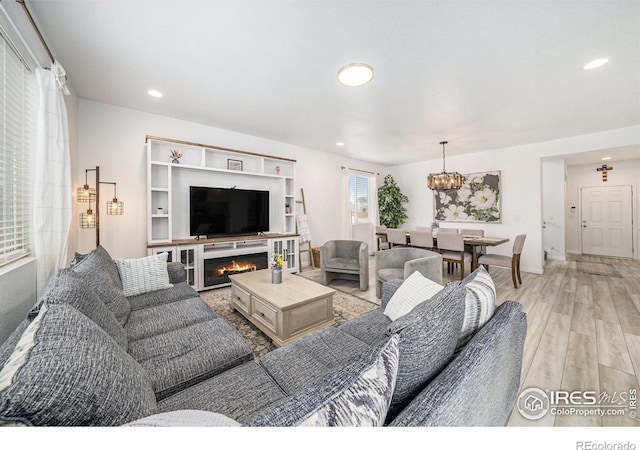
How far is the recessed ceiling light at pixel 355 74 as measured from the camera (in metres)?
2.15

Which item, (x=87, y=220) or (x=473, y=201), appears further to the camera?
(x=473, y=201)

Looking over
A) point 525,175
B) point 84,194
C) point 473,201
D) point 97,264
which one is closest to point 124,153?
point 84,194

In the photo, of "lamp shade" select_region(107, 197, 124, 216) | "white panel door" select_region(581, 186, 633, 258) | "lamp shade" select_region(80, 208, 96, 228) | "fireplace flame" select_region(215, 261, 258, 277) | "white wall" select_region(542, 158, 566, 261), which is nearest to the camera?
"lamp shade" select_region(80, 208, 96, 228)

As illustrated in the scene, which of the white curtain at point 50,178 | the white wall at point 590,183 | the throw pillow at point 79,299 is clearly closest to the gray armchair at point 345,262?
the throw pillow at point 79,299

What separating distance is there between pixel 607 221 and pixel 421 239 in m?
6.08

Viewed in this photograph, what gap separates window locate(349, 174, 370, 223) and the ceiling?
8.43ft

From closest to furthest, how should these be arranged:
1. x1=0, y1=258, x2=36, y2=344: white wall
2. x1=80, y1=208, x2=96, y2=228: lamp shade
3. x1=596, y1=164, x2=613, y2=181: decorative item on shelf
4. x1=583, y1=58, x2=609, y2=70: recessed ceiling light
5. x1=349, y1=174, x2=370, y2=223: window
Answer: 1. x1=0, y1=258, x2=36, y2=344: white wall
2. x1=583, y1=58, x2=609, y2=70: recessed ceiling light
3. x1=80, y1=208, x2=96, y2=228: lamp shade
4. x1=596, y1=164, x2=613, y2=181: decorative item on shelf
5. x1=349, y1=174, x2=370, y2=223: window

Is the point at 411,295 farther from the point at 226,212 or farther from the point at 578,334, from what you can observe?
the point at 226,212

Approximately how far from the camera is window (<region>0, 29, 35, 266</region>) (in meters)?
1.40

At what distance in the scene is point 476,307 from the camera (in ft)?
3.51

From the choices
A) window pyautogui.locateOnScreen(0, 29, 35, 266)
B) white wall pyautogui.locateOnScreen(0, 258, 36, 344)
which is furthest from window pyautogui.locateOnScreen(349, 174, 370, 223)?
white wall pyautogui.locateOnScreen(0, 258, 36, 344)

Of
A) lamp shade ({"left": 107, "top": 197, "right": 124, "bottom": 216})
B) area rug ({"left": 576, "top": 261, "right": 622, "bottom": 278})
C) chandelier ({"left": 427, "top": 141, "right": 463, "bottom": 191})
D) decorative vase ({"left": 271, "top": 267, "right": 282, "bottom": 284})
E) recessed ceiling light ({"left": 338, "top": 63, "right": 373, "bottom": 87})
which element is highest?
recessed ceiling light ({"left": 338, "top": 63, "right": 373, "bottom": 87})

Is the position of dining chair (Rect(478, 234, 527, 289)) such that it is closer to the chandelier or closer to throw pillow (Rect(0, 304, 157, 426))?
the chandelier

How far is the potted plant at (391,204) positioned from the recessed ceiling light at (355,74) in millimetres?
4248
